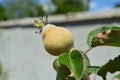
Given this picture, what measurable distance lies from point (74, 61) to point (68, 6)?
19.4 m

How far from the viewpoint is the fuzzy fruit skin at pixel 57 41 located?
0.77 m

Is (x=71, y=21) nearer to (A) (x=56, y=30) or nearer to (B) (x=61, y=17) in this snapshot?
(B) (x=61, y=17)

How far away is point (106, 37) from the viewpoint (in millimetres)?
842

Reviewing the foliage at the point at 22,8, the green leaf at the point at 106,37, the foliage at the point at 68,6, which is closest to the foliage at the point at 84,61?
the green leaf at the point at 106,37

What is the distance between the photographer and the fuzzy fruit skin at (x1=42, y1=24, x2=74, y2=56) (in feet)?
2.51

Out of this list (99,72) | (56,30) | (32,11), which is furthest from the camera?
(32,11)

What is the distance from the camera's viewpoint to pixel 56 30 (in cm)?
79

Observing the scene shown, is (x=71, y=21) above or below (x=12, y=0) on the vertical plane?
below

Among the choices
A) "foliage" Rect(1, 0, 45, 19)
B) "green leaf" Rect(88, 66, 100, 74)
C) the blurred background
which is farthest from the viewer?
"foliage" Rect(1, 0, 45, 19)

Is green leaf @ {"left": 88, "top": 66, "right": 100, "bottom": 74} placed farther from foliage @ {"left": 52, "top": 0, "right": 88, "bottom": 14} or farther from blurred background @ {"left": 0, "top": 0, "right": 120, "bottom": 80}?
foliage @ {"left": 52, "top": 0, "right": 88, "bottom": 14}

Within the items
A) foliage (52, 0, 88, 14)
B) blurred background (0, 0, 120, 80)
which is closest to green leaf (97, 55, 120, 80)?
blurred background (0, 0, 120, 80)

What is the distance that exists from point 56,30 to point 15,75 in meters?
4.90

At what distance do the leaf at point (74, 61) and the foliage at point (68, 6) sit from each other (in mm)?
17533

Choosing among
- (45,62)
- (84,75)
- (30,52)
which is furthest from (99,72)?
(30,52)
